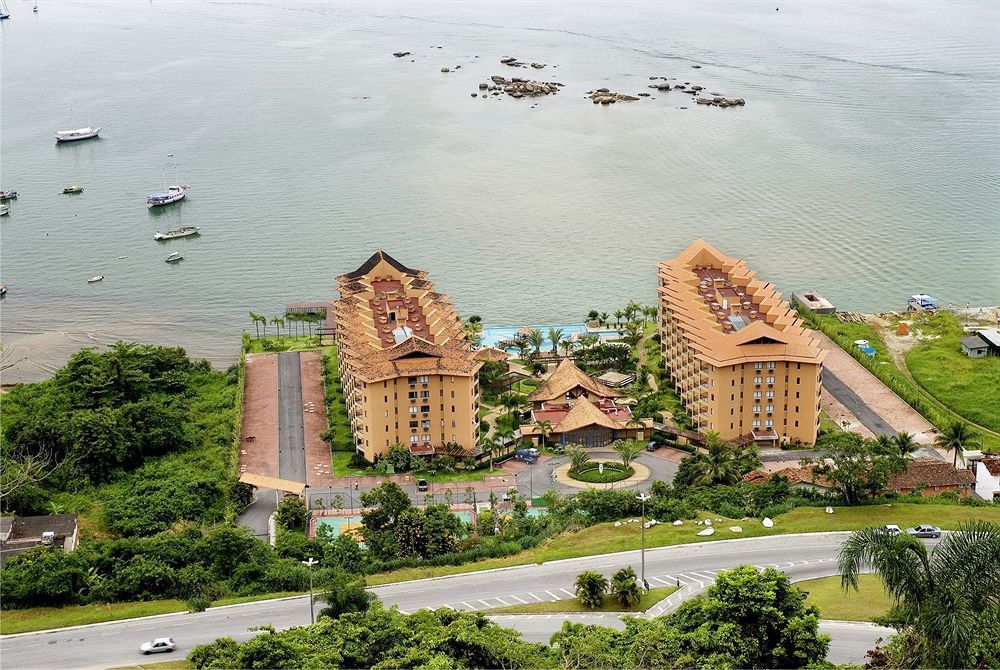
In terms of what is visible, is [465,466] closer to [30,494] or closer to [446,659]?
[30,494]

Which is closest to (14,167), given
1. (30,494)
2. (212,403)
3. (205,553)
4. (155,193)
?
(155,193)

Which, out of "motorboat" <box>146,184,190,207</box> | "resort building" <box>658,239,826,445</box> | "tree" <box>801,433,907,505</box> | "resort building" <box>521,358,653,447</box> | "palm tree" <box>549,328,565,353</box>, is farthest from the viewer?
"motorboat" <box>146,184,190,207</box>

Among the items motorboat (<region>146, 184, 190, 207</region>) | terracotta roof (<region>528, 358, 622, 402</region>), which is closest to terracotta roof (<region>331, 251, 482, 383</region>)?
terracotta roof (<region>528, 358, 622, 402</region>)

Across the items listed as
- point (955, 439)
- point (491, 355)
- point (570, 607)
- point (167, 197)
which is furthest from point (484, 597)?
point (167, 197)

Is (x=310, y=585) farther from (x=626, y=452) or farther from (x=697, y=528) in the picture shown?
(x=626, y=452)

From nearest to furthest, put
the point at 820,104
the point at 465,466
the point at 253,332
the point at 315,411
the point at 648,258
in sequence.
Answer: the point at 465,466 → the point at 315,411 → the point at 253,332 → the point at 648,258 → the point at 820,104

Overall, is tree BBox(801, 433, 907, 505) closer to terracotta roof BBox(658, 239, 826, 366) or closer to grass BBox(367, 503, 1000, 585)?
grass BBox(367, 503, 1000, 585)
